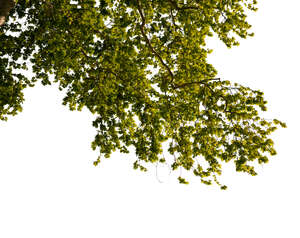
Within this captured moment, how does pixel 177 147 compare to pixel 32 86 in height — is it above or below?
below

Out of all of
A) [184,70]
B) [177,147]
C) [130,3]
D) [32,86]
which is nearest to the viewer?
[130,3]

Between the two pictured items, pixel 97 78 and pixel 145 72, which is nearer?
pixel 97 78

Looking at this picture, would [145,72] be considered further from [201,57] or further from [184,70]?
[201,57]

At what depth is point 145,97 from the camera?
8.15 metres

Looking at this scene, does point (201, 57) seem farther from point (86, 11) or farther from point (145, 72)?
point (86, 11)

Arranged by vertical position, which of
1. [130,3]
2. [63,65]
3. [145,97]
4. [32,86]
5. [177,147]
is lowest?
[177,147]

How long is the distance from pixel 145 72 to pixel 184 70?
5.88ft

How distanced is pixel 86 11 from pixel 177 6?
349 cm

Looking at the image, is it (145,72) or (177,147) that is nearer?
(177,147)

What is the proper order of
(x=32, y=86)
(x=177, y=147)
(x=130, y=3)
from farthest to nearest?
(x=32, y=86), (x=177, y=147), (x=130, y=3)

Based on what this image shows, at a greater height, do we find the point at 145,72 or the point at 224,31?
the point at 224,31

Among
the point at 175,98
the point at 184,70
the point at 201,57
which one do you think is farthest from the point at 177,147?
the point at 201,57

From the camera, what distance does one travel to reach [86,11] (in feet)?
25.9

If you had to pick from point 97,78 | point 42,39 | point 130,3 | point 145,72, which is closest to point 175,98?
point 145,72
